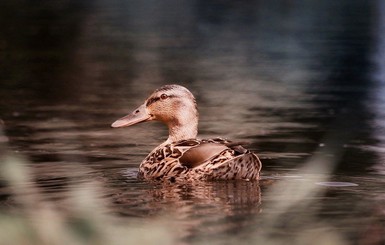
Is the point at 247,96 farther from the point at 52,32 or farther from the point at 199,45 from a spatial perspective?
the point at 52,32

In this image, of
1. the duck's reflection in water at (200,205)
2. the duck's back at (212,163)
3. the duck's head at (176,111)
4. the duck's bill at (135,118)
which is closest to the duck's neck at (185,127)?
the duck's head at (176,111)

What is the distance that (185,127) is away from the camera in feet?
33.6

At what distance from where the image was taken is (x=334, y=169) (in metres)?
9.70

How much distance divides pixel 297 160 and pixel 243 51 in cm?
1205

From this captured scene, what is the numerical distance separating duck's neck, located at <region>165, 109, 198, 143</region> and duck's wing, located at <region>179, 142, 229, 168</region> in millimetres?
1135

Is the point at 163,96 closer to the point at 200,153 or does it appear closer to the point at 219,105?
the point at 200,153

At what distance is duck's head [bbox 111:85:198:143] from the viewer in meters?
10.2

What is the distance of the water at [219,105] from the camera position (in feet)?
24.3

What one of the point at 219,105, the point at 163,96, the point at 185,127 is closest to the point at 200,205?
the point at 185,127

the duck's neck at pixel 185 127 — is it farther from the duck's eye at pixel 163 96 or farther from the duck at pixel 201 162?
the duck at pixel 201 162

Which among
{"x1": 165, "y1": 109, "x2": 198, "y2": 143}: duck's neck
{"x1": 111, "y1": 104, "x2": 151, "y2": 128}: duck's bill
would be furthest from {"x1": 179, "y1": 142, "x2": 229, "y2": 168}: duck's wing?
{"x1": 111, "y1": 104, "x2": 151, "y2": 128}: duck's bill

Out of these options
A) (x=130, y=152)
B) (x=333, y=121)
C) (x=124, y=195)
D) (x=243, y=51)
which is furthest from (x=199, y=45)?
(x=124, y=195)

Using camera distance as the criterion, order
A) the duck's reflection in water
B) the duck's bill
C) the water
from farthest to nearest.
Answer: the duck's bill, the water, the duck's reflection in water

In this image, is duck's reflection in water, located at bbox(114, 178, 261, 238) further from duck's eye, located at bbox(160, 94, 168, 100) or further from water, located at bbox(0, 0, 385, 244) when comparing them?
duck's eye, located at bbox(160, 94, 168, 100)
